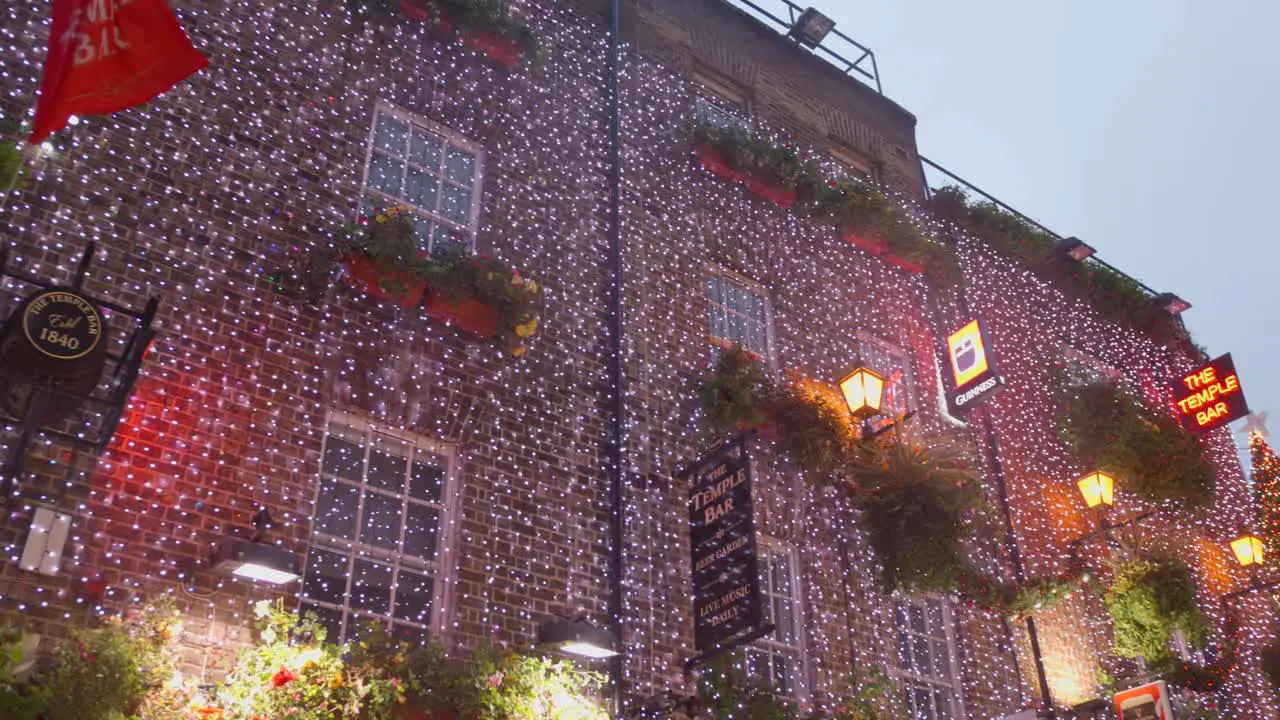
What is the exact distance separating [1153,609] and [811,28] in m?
8.78

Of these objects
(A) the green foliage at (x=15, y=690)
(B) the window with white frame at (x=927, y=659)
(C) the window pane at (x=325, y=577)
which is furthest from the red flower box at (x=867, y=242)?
(A) the green foliage at (x=15, y=690)

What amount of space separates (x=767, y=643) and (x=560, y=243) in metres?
4.10

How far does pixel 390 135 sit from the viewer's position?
10.5 m

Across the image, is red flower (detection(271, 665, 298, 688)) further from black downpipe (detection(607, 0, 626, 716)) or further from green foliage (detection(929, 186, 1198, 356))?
green foliage (detection(929, 186, 1198, 356))

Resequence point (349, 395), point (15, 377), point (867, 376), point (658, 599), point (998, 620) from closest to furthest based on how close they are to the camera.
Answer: point (15, 377), point (349, 395), point (658, 599), point (867, 376), point (998, 620)

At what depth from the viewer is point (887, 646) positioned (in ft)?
37.4

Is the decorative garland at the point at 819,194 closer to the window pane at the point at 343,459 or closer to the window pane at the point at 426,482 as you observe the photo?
the window pane at the point at 426,482

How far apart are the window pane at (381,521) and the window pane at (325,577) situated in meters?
0.31

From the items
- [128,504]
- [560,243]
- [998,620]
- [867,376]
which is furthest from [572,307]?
[998,620]

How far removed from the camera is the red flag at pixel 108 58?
661 cm

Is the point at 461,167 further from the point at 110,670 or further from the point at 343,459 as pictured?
the point at 110,670

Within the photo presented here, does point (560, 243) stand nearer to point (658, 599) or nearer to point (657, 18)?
point (658, 599)

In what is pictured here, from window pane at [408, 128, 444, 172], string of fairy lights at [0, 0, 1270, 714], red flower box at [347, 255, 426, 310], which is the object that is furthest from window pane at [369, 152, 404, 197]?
red flower box at [347, 255, 426, 310]

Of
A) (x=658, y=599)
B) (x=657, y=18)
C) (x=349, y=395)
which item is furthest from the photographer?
(x=657, y=18)
